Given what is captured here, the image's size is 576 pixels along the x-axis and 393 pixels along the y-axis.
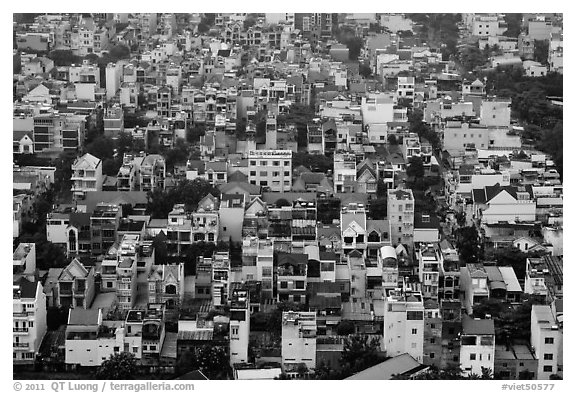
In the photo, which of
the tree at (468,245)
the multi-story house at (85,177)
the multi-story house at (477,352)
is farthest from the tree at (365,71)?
the multi-story house at (477,352)

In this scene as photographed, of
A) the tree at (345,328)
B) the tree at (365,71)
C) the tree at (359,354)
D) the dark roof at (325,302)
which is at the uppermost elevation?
the tree at (365,71)

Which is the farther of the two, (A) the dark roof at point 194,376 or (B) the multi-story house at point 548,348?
(B) the multi-story house at point 548,348

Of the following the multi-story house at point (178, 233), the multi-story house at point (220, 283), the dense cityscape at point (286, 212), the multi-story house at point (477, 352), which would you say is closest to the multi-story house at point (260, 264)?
the dense cityscape at point (286, 212)

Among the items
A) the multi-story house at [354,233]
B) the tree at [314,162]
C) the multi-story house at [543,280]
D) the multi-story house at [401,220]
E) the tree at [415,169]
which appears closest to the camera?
the multi-story house at [543,280]

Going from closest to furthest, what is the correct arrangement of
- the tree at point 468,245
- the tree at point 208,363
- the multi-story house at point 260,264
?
the tree at point 208,363, the multi-story house at point 260,264, the tree at point 468,245

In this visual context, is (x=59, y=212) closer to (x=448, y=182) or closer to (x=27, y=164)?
(x=27, y=164)

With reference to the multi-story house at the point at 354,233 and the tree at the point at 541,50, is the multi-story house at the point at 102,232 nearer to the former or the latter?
the multi-story house at the point at 354,233

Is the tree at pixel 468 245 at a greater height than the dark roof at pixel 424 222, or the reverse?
the dark roof at pixel 424 222

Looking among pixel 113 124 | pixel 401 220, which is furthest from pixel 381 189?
pixel 113 124

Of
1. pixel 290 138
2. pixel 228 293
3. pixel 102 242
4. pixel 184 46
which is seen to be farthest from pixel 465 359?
pixel 184 46
